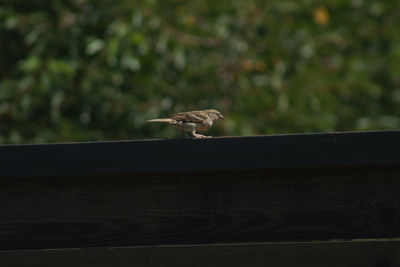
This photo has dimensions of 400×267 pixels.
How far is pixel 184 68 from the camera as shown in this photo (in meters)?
5.46

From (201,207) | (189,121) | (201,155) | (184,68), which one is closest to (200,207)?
(201,207)

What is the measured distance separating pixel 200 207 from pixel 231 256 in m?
0.17

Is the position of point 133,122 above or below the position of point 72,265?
above

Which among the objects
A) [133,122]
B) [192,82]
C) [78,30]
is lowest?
[133,122]

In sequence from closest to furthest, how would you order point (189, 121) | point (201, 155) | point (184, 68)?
point (201, 155) < point (189, 121) < point (184, 68)

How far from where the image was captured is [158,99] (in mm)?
5359

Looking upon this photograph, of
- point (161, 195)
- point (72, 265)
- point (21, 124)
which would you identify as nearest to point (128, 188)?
point (161, 195)

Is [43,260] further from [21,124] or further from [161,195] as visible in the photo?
[21,124]

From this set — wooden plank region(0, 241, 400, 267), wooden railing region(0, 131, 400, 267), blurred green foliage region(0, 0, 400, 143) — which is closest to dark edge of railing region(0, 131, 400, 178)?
wooden railing region(0, 131, 400, 267)

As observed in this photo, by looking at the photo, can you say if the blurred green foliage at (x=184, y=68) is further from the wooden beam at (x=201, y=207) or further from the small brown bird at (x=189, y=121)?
the wooden beam at (x=201, y=207)

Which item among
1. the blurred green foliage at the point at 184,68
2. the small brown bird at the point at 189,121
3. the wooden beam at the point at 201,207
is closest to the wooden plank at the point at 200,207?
the wooden beam at the point at 201,207

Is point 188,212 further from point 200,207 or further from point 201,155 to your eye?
point 201,155

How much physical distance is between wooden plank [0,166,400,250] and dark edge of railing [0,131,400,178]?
0.23 feet

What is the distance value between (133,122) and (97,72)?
20.5 inches
